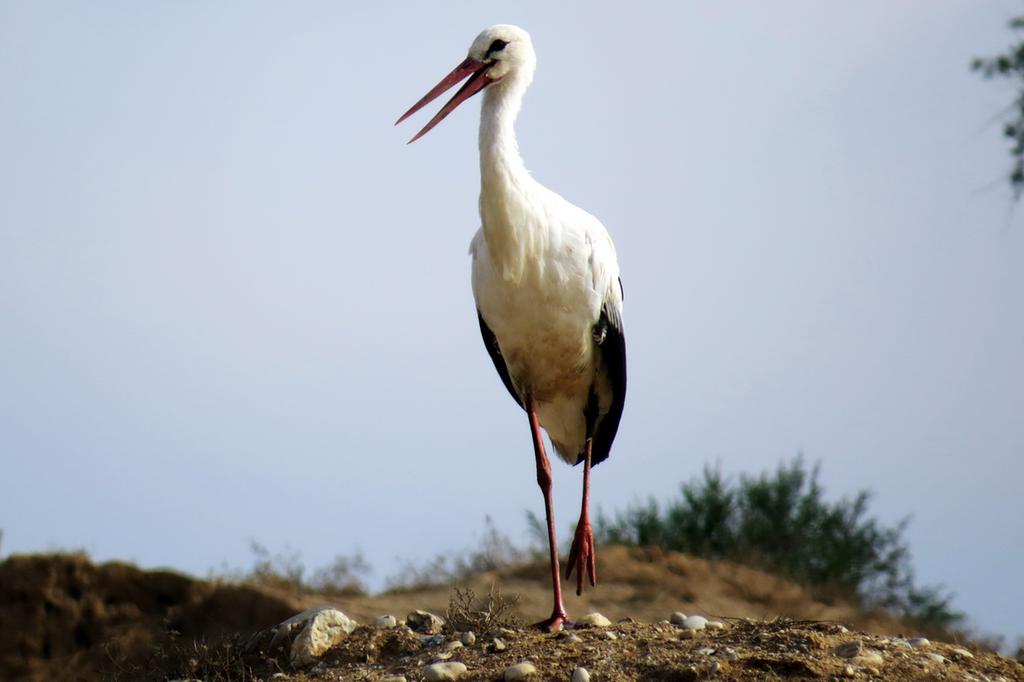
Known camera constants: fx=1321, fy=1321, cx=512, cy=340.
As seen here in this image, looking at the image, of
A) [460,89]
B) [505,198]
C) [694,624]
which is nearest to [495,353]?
[505,198]

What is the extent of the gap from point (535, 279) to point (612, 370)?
0.83 metres

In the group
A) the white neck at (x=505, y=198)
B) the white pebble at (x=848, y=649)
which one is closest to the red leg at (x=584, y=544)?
the white neck at (x=505, y=198)

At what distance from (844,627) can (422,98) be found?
10.6 ft

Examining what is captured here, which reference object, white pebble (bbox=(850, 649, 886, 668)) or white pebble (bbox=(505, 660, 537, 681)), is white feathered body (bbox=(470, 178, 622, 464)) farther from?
white pebble (bbox=(850, 649, 886, 668))

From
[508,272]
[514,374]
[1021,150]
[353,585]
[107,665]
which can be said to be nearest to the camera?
[508,272]

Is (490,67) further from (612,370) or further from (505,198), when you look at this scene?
(612,370)

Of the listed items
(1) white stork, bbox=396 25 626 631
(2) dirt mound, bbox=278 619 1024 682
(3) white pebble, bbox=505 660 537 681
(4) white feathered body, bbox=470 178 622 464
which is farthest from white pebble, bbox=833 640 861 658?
(4) white feathered body, bbox=470 178 622 464

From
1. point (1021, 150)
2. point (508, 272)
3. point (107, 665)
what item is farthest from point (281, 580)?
point (1021, 150)

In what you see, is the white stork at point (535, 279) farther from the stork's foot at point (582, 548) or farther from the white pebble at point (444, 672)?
the white pebble at point (444, 672)

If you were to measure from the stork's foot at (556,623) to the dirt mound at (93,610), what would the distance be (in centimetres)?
259

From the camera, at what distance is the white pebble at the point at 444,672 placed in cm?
522

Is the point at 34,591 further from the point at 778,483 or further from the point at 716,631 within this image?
the point at 778,483

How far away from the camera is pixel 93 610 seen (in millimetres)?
8578

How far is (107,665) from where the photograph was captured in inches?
323
